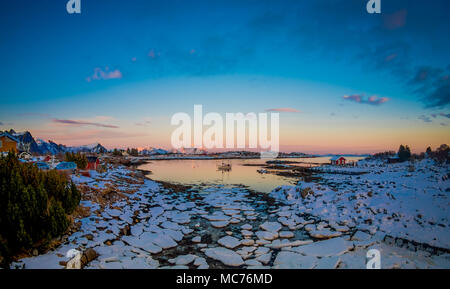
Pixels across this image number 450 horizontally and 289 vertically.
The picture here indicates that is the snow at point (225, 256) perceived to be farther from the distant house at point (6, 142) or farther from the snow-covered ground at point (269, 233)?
the distant house at point (6, 142)

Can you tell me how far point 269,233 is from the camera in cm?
902

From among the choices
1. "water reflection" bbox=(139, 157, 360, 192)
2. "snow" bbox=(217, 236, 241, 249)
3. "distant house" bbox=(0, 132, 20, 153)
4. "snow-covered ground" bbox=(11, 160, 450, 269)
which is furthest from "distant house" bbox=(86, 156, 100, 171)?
"snow" bbox=(217, 236, 241, 249)

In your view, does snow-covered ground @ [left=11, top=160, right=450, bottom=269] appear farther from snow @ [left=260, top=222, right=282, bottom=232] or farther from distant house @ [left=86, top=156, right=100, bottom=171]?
distant house @ [left=86, top=156, right=100, bottom=171]

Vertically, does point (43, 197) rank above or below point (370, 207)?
above

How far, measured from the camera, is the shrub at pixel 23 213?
5605 mm

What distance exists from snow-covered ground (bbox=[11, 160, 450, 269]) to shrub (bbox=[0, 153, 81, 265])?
53 cm

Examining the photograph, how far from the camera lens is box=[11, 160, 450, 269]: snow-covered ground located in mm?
6332

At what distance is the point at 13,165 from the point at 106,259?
4.81 metres

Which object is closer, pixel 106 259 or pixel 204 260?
pixel 106 259

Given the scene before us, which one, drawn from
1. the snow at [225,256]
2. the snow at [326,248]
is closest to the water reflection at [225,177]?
the snow at [326,248]

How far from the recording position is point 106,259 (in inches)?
244

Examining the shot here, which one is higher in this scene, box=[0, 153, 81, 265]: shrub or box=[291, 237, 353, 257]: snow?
box=[0, 153, 81, 265]: shrub
